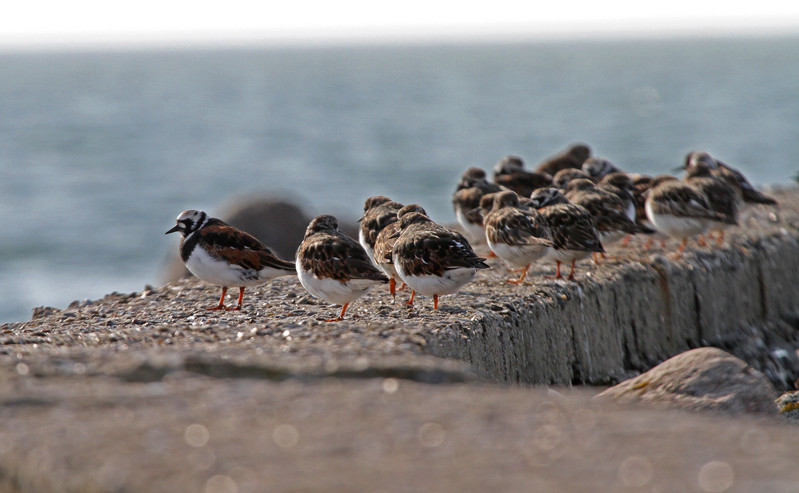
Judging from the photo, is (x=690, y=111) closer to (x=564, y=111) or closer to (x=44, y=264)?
(x=564, y=111)

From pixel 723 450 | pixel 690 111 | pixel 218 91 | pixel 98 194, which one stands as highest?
pixel 218 91

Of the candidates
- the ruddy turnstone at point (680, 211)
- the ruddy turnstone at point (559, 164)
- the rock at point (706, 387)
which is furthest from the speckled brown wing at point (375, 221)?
the ruddy turnstone at point (559, 164)

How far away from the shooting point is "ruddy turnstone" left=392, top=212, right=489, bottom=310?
9.14 metres

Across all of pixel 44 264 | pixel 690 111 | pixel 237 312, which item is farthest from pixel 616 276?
pixel 690 111

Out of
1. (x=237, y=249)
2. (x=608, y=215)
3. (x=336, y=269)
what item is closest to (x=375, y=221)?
(x=237, y=249)

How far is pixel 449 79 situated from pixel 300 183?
105 meters

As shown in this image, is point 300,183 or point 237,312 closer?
point 237,312

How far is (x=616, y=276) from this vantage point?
1123cm

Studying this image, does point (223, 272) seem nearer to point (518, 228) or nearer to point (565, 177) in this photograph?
point (518, 228)

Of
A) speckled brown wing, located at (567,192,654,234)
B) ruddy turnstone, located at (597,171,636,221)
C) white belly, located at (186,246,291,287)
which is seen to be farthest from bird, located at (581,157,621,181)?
white belly, located at (186,246,291,287)

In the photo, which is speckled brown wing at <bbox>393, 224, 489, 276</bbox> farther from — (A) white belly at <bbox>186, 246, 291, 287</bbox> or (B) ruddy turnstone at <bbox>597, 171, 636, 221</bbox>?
(B) ruddy turnstone at <bbox>597, 171, 636, 221</bbox>

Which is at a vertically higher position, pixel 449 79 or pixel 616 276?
pixel 449 79

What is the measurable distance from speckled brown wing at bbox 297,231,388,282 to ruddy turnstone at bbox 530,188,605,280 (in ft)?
7.29

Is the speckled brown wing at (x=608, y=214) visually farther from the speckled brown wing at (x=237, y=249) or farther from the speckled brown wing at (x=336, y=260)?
the speckled brown wing at (x=237, y=249)
